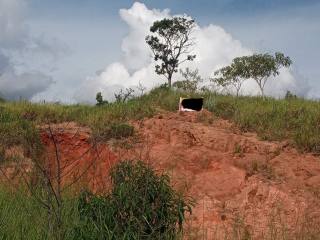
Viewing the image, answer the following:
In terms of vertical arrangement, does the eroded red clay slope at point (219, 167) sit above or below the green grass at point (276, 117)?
below

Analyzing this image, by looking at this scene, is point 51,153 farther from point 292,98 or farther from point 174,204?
point 292,98

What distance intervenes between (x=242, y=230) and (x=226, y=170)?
1.93m

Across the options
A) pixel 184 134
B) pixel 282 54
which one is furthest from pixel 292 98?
pixel 282 54

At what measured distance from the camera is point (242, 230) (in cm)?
722

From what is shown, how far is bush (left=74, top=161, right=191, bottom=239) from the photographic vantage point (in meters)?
5.21

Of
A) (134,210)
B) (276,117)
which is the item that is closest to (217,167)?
(276,117)

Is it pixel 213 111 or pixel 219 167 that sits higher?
pixel 213 111

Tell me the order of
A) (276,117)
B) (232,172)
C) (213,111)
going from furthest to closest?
(213,111) → (276,117) → (232,172)

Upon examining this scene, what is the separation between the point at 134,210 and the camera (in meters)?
5.34

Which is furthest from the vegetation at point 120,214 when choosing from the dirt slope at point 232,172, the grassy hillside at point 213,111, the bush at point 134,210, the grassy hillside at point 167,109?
the grassy hillside at point 213,111

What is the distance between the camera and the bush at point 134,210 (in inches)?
205

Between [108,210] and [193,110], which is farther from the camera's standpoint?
[193,110]

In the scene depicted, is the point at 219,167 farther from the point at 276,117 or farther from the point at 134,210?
the point at 134,210

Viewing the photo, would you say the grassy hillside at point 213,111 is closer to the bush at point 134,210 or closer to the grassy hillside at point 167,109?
the grassy hillside at point 167,109
